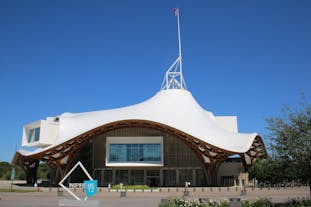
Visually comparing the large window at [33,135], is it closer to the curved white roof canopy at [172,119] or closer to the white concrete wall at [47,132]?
the white concrete wall at [47,132]

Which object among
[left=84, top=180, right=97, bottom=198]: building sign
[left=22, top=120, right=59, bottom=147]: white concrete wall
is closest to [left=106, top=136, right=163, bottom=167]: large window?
[left=22, top=120, right=59, bottom=147]: white concrete wall

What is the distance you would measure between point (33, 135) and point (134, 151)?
1955 cm

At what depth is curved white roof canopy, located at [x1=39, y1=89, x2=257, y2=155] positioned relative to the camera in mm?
42781

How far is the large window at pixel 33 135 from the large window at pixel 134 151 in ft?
45.1

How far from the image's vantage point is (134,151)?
1886 inches

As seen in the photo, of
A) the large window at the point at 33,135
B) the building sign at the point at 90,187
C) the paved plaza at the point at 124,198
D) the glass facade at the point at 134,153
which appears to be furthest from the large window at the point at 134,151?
the building sign at the point at 90,187

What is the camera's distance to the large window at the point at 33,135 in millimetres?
53578

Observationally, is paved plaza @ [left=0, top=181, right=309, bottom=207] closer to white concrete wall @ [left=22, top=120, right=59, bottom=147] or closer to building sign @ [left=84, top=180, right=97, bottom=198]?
building sign @ [left=84, top=180, right=97, bottom=198]

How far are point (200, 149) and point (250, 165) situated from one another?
9.06 metres

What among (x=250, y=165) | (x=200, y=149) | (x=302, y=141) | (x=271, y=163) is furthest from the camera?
(x=250, y=165)

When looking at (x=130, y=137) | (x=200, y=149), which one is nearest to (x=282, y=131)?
(x=200, y=149)

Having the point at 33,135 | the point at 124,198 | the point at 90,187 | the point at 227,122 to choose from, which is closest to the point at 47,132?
the point at 33,135

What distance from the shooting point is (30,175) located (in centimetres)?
5131

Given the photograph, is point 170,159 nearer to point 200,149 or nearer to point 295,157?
point 200,149
